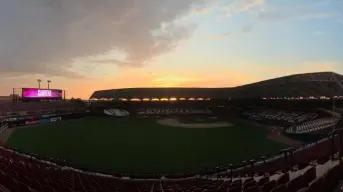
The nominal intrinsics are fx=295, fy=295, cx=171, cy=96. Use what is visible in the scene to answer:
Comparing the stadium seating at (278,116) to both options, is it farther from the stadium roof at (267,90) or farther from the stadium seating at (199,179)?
the stadium seating at (199,179)

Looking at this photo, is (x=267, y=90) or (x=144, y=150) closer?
(x=144, y=150)

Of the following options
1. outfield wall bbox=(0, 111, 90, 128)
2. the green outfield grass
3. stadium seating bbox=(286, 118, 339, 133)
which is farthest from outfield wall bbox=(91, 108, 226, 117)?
stadium seating bbox=(286, 118, 339, 133)

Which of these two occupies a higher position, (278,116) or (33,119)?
(33,119)

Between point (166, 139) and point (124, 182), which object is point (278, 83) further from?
point (124, 182)

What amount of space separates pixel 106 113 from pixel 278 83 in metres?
46.6

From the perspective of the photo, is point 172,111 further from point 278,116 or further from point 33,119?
point 33,119

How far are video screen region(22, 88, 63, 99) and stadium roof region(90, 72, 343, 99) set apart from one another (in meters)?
36.2

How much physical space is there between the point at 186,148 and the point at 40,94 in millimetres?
45498

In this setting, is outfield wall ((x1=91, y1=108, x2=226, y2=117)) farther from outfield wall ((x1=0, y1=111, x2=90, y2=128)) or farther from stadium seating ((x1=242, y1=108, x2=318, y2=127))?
stadium seating ((x1=242, y1=108, x2=318, y2=127))

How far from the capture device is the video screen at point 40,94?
A: 6188 centimetres

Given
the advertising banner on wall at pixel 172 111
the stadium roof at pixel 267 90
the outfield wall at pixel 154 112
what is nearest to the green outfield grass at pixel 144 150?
the stadium roof at pixel 267 90

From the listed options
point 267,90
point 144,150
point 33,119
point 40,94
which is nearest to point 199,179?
point 144,150

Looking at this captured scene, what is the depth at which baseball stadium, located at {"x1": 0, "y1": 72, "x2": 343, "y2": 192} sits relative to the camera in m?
13.5

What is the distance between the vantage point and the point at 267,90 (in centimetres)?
8375
